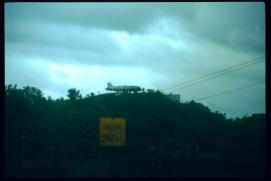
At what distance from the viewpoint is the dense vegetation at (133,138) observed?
41.8ft

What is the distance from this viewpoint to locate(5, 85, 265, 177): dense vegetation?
12.7 metres

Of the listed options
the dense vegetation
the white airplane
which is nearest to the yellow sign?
the dense vegetation

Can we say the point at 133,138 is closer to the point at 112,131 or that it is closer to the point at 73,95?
the point at 73,95

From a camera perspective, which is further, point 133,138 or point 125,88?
point 125,88

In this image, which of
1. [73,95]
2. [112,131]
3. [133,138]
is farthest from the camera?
[73,95]

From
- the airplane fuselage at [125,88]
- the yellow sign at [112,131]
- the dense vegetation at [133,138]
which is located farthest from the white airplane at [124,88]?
the yellow sign at [112,131]

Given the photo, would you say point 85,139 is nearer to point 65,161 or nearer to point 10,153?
point 65,161

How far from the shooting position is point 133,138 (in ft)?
45.3

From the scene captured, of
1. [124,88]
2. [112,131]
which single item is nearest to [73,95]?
[124,88]

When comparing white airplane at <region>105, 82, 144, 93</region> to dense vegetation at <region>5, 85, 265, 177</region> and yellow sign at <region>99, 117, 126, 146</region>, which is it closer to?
dense vegetation at <region>5, 85, 265, 177</region>

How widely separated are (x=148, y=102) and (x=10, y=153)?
19.2 feet

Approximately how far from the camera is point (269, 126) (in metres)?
4.95

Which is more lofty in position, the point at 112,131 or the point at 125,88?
the point at 125,88

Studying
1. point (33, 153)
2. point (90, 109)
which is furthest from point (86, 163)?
point (90, 109)
